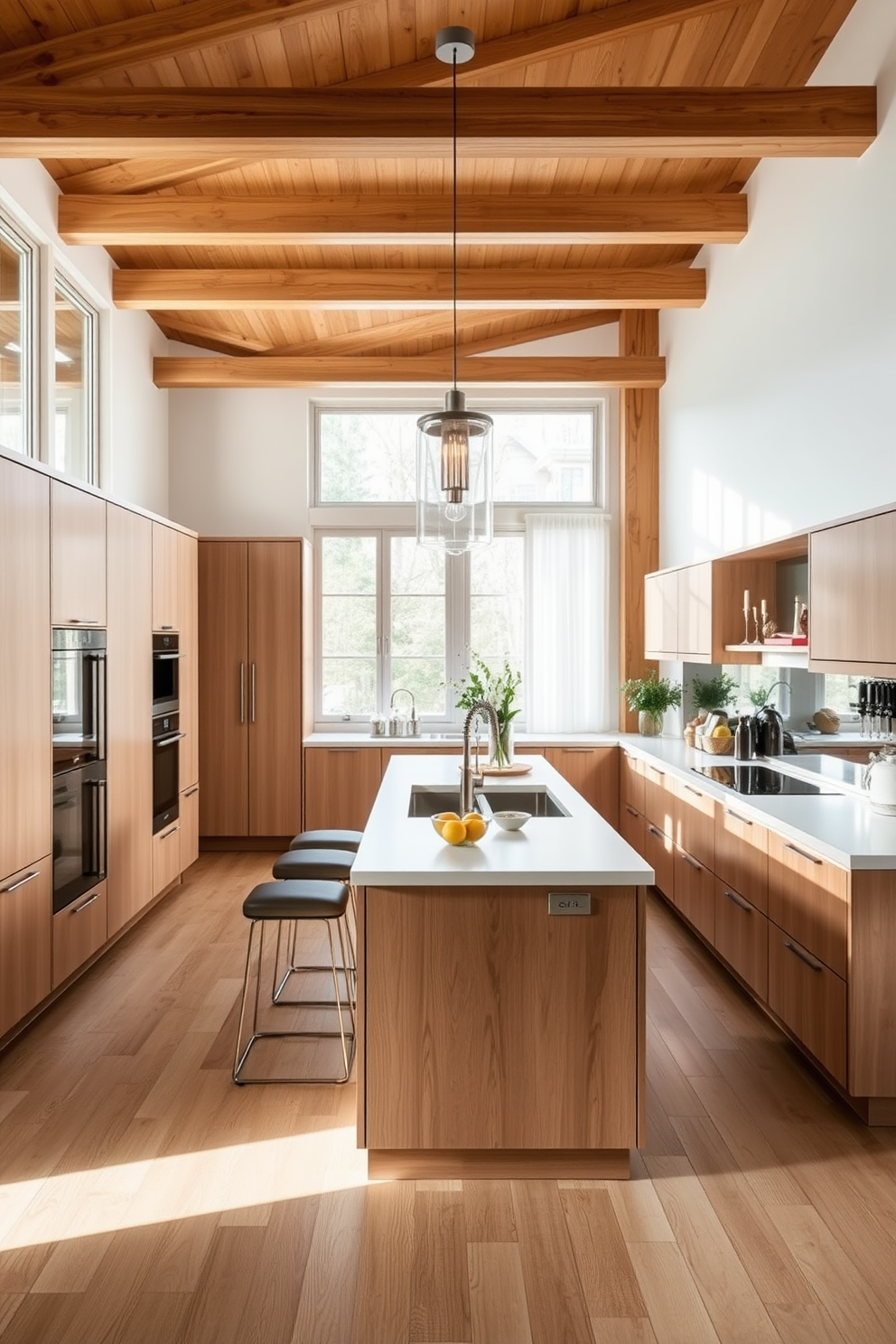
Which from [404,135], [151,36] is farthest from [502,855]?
[151,36]

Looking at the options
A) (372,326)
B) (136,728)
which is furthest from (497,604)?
(136,728)

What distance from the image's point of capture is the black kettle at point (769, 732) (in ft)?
14.6

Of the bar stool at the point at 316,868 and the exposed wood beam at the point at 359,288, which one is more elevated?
the exposed wood beam at the point at 359,288

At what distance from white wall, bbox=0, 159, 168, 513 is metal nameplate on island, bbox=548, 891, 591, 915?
296cm

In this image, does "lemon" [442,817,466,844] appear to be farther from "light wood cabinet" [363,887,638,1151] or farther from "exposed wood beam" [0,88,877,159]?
"exposed wood beam" [0,88,877,159]

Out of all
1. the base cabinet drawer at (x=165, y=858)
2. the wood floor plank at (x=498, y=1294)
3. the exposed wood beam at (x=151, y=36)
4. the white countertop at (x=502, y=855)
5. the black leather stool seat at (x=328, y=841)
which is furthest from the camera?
the base cabinet drawer at (x=165, y=858)

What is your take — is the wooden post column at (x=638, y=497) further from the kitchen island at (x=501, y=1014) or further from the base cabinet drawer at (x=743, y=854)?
the kitchen island at (x=501, y=1014)

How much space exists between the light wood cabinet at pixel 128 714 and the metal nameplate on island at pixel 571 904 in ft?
8.03

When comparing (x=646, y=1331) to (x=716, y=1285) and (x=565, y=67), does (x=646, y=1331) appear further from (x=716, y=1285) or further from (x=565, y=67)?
(x=565, y=67)

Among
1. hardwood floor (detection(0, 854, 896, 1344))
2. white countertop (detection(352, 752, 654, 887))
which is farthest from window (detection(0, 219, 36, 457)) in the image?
hardwood floor (detection(0, 854, 896, 1344))

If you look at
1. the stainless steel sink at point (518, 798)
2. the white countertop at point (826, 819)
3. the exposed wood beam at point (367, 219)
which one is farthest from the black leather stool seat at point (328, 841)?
the exposed wood beam at point (367, 219)

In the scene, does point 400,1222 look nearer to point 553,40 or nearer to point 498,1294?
point 498,1294

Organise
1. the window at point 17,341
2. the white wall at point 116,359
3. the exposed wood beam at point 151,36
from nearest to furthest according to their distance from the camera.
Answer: the exposed wood beam at point 151,36 < the window at point 17,341 < the white wall at point 116,359

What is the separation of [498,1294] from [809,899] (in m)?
1.50
